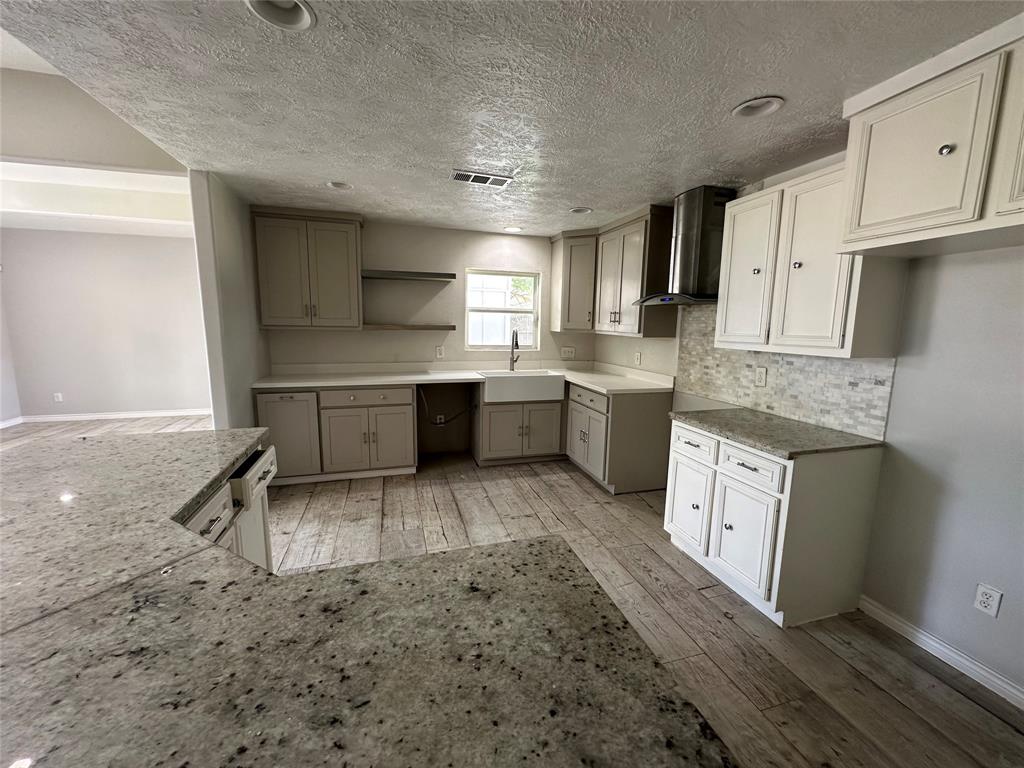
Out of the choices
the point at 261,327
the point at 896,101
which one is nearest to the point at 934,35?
the point at 896,101

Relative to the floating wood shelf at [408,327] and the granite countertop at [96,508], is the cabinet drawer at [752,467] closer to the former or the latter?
the granite countertop at [96,508]

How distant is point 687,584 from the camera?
2268 mm

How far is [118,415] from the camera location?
550 cm

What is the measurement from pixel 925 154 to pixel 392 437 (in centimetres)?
365

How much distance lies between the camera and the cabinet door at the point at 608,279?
363 cm

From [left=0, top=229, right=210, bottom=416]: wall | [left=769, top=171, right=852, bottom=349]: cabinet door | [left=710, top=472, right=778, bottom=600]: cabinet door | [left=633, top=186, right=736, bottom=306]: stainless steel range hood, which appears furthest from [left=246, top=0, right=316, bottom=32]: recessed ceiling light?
[left=0, top=229, right=210, bottom=416]: wall

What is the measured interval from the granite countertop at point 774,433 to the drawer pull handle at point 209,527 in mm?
2233

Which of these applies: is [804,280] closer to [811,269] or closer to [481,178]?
[811,269]

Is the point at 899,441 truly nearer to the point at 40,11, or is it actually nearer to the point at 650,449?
the point at 650,449

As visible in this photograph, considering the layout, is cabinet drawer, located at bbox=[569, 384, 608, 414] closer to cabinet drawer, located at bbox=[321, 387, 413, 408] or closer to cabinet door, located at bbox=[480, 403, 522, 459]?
cabinet door, located at bbox=[480, 403, 522, 459]

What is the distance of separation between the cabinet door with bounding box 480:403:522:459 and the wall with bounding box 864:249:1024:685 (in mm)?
2666

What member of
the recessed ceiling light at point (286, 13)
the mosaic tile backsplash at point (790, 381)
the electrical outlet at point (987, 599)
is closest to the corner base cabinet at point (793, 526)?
the mosaic tile backsplash at point (790, 381)

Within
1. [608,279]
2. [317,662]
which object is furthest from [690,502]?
[317,662]

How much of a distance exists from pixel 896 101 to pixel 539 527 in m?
2.77
